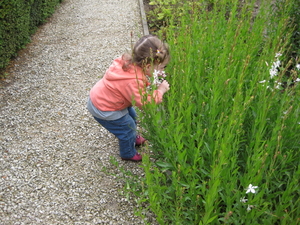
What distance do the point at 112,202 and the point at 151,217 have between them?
0.42 meters

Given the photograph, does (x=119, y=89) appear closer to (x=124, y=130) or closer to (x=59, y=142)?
(x=124, y=130)

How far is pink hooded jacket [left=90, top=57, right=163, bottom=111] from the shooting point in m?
2.44

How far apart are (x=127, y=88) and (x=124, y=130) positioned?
534 millimetres

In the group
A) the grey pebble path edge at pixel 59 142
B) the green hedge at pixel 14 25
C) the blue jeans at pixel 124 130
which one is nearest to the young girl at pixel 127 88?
the blue jeans at pixel 124 130

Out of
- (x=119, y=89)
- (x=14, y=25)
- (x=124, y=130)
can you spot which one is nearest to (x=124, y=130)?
(x=124, y=130)

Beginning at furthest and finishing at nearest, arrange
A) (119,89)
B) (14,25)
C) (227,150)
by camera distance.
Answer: (14,25) → (119,89) → (227,150)

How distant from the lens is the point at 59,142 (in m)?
3.47

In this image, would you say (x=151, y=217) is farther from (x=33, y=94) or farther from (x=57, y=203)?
(x=33, y=94)

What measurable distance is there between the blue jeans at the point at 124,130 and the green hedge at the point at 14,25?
113 inches

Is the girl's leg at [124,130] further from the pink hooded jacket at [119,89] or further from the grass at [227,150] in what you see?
the grass at [227,150]

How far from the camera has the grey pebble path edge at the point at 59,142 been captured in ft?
8.74

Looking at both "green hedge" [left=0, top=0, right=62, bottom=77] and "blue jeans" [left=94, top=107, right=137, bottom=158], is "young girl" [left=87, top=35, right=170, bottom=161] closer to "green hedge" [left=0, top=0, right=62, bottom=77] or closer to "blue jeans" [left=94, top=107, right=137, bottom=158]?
"blue jeans" [left=94, top=107, right=137, bottom=158]

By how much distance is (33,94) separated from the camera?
14.5 ft

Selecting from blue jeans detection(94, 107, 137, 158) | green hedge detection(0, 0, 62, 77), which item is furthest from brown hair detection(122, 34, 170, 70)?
green hedge detection(0, 0, 62, 77)
